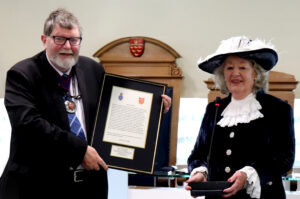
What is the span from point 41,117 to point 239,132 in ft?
3.22

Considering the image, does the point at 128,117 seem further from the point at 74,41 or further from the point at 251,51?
the point at 251,51

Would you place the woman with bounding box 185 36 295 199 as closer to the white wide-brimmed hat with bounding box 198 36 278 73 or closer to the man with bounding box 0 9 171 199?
the white wide-brimmed hat with bounding box 198 36 278 73

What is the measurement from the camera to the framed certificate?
231cm

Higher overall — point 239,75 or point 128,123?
point 239,75

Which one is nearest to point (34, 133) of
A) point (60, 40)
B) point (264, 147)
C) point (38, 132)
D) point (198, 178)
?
point (38, 132)

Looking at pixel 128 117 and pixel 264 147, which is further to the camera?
pixel 128 117

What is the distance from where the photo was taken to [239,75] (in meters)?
2.12

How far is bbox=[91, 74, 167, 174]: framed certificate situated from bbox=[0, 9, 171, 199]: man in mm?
71

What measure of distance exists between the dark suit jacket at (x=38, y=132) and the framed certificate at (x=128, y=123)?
19cm

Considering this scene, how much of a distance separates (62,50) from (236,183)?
3.57 ft

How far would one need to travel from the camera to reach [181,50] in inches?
194

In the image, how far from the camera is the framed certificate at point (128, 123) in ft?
7.59

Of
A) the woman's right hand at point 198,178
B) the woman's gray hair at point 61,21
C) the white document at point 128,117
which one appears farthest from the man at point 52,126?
the woman's right hand at point 198,178

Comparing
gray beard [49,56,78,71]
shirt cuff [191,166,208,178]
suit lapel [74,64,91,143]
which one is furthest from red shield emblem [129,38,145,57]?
shirt cuff [191,166,208,178]
